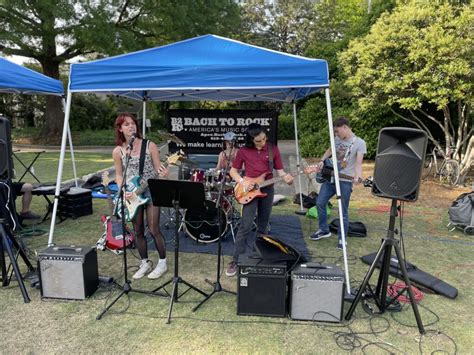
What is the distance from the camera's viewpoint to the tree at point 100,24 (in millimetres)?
13281

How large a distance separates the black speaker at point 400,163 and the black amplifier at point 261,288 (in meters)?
1.20

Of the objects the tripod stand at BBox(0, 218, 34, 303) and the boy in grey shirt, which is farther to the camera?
the boy in grey shirt

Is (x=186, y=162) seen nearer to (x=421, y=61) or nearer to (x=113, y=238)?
(x=113, y=238)

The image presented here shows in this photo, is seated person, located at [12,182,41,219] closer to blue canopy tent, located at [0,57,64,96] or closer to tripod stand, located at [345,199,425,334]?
blue canopy tent, located at [0,57,64,96]

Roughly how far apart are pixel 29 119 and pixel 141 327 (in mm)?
23441

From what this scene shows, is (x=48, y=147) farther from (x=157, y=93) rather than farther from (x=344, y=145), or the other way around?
(x=344, y=145)

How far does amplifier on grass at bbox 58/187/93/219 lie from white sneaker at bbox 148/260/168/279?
Answer: 2945 mm

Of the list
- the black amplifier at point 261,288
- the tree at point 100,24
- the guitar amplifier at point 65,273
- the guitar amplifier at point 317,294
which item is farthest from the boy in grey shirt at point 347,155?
the tree at point 100,24

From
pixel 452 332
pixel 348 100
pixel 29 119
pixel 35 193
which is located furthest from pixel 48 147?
pixel 452 332

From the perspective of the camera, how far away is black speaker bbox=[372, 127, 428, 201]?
293 centimetres

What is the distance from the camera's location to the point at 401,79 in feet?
28.6

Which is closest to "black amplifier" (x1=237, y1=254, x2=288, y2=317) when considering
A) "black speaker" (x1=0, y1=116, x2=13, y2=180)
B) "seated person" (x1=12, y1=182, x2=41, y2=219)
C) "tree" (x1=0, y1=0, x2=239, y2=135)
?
"black speaker" (x1=0, y1=116, x2=13, y2=180)

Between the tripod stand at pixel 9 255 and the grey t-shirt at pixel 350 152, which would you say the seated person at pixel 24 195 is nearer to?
the tripod stand at pixel 9 255

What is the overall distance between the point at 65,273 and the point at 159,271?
1.02 metres
